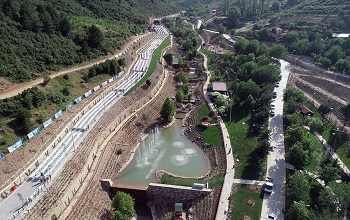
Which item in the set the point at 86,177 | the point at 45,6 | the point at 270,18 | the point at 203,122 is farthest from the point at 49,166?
the point at 270,18

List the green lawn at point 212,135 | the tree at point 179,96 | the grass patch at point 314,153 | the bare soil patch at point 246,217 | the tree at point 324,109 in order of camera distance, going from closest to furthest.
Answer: the bare soil patch at point 246,217, the grass patch at point 314,153, the green lawn at point 212,135, the tree at point 324,109, the tree at point 179,96

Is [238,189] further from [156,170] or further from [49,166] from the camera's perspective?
[49,166]

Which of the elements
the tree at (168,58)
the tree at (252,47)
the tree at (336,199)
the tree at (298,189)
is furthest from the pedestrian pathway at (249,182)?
the tree at (252,47)

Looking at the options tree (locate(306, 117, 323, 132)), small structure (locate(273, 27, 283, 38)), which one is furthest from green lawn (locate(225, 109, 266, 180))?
small structure (locate(273, 27, 283, 38))

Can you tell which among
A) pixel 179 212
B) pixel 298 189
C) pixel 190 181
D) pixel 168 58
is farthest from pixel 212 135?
pixel 168 58

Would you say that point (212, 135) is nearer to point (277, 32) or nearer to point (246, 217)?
point (246, 217)

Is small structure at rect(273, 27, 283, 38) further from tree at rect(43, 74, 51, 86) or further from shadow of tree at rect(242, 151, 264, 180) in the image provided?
tree at rect(43, 74, 51, 86)

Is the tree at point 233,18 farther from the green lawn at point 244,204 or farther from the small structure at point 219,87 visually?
the green lawn at point 244,204
